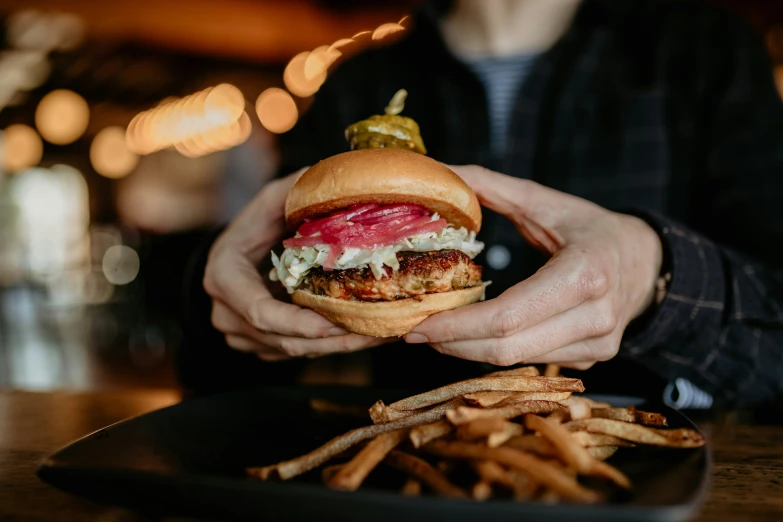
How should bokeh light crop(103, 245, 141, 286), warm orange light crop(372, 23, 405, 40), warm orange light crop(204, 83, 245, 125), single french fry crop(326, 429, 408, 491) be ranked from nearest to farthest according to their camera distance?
single french fry crop(326, 429, 408, 491)
warm orange light crop(372, 23, 405, 40)
bokeh light crop(103, 245, 141, 286)
warm orange light crop(204, 83, 245, 125)

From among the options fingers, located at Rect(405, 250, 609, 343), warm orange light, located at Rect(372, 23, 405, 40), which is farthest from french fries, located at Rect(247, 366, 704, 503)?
warm orange light, located at Rect(372, 23, 405, 40)

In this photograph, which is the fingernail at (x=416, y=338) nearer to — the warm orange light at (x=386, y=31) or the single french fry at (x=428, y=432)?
the single french fry at (x=428, y=432)

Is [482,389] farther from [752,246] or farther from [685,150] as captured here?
[685,150]

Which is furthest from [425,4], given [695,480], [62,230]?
[62,230]

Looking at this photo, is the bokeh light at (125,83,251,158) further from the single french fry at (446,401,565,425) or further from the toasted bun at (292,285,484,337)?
the single french fry at (446,401,565,425)

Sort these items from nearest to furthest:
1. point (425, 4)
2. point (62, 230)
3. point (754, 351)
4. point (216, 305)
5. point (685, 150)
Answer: point (216, 305), point (754, 351), point (685, 150), point (425, 4), point (62, 230)

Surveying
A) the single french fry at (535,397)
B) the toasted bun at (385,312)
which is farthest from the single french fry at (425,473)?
the toasted bun at (385,312)
